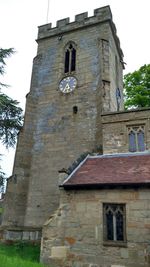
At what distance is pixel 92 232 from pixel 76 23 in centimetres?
1782

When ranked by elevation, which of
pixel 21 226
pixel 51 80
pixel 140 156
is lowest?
pixel 21 226

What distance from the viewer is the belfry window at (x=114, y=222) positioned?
9289 millimetres

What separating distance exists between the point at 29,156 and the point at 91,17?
12.8 meters

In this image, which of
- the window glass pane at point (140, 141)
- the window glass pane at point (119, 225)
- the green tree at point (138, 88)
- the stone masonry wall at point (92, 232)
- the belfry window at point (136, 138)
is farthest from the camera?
the green tree at point (138, 88)

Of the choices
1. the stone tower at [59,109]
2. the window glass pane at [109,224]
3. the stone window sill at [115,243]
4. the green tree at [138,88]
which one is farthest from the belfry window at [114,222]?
the green tree at [138,88]

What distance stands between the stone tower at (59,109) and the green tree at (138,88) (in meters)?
1.54

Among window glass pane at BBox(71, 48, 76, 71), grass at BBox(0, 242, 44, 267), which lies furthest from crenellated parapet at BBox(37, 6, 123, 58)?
grass at BBox(0, 242, 44, 267)

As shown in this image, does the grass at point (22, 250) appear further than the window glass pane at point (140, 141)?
No

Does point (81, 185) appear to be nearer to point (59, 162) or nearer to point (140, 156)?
point (140, 156)

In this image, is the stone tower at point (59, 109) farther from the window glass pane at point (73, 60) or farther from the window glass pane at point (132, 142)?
the window glass pane at point (132, 142)

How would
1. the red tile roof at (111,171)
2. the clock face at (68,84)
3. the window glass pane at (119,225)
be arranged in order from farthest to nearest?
the clock face at (68,84) → the red tile roof at (111,171) → the window glass pane at (119,225)

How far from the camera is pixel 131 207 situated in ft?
30.6

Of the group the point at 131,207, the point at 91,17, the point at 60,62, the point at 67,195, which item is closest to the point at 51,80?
the point at 60,62

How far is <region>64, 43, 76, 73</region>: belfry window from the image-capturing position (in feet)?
64.5
